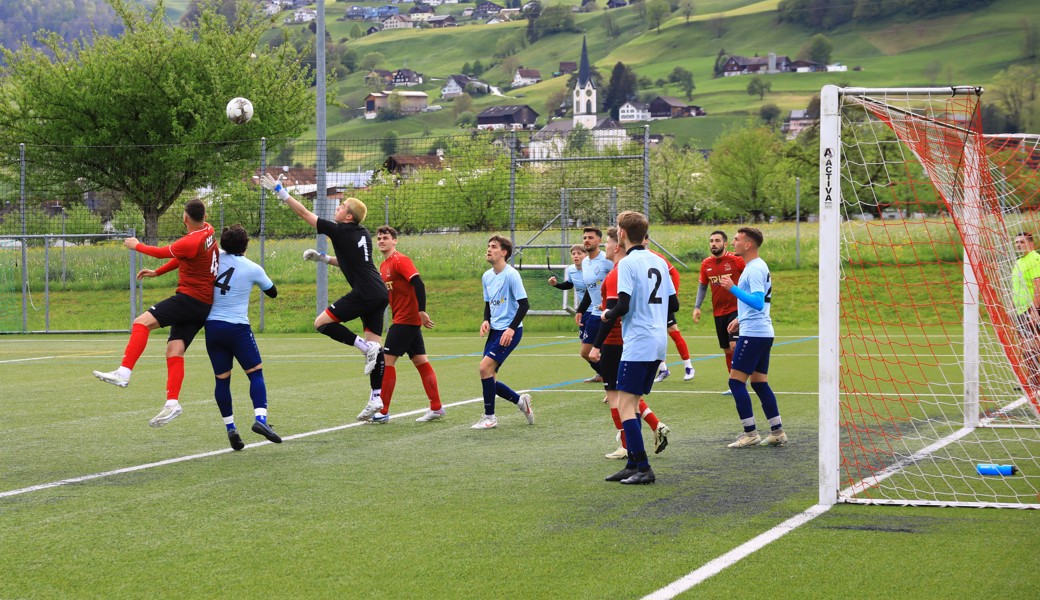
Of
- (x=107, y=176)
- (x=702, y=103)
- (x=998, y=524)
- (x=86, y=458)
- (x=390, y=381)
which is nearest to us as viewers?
(x=998, y=524)

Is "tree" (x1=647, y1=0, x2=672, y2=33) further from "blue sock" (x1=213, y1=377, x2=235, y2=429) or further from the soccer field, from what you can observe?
"blue sock" (x1=213, y1=377, x2=235, y2=429)

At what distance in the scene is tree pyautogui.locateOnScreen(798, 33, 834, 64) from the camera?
156000 millimetres

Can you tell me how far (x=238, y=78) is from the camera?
35438mm

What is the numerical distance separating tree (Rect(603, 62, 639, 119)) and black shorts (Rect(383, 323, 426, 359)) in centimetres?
15875

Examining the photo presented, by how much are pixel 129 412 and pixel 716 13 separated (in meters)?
192

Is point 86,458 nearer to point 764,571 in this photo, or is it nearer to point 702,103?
point 764,571

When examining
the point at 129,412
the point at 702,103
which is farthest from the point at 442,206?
the point at 702,103

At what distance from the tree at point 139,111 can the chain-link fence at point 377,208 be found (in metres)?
4.80

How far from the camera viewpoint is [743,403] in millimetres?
9359

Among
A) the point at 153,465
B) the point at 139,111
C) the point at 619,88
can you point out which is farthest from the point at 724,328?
the point at 619,88

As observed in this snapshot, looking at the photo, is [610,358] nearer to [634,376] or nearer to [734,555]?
[634,376]

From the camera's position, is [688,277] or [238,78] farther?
[238,78]

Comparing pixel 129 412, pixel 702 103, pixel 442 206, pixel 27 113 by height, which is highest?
A: pixel 702 103

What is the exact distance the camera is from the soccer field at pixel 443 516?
5281 millimetres
